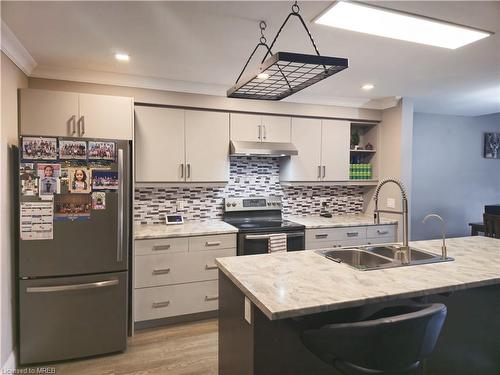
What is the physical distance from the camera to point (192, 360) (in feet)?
8.38

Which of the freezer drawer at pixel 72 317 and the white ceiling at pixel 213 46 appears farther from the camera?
the freezer drawer at pixel 72 317

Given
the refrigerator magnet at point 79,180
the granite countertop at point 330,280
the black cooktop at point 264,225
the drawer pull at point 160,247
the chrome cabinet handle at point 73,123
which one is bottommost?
the drawer pull at point 160,247

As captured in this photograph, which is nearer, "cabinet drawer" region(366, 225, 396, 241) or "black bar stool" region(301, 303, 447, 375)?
"black bar stool" region(301, 303, 447, 375)

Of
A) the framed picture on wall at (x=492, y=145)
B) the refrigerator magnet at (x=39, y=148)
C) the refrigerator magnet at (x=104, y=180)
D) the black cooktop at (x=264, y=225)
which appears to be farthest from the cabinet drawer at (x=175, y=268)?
the framed picture on wall at (x=492, y=145)

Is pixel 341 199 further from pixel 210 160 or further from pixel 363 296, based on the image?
pixel 363 296

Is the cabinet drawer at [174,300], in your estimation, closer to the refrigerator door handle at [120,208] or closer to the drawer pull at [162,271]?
the drawer pull at [162,271]

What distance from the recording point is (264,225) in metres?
3.49

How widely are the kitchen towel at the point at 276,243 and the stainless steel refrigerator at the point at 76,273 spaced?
4.48ft

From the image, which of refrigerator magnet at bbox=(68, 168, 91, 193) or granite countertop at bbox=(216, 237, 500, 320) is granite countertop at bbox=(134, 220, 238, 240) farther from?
granite countertop at bbox=(216, 237, 500, 320)

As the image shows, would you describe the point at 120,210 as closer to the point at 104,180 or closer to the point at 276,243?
the point at 104,180

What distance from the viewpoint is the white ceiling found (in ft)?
6.19

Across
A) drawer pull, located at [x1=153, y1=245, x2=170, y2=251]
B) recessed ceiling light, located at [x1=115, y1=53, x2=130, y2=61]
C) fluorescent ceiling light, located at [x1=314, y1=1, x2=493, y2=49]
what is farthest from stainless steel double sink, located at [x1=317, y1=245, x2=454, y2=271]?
recessed ceiling light, located at [x1=115, y1=53, x2=130, y2=61]

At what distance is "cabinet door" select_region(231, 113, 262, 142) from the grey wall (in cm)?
269

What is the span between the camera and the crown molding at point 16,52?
216cm
